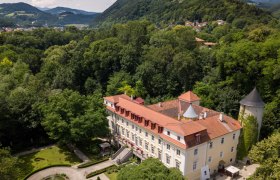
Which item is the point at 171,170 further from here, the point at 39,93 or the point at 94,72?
the point at 94,72

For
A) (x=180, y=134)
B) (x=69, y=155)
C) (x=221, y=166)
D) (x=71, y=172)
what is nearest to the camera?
(x=180, y=134)

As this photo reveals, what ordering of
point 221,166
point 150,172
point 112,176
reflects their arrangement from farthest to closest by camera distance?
point 221,166 < point 112,176 < point 150,172

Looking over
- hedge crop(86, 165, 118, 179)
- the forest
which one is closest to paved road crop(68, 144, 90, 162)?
the forest

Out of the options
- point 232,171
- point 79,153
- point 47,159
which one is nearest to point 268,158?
point 232,171

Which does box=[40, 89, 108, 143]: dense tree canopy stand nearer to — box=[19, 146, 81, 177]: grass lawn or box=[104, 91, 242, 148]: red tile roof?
box=[19, 146, 81, 177]: grass lawn

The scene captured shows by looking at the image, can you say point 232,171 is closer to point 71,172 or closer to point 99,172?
point 99,172

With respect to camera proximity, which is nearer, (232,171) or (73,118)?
(232,171)
